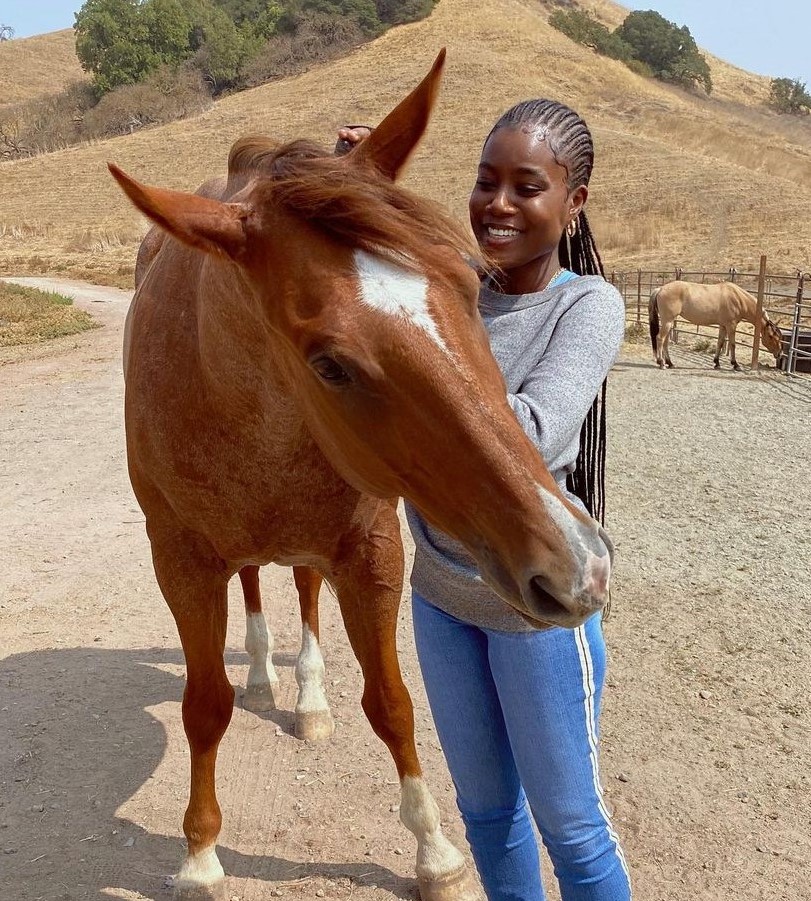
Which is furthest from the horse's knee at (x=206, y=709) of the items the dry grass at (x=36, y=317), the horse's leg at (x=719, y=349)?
the dry grass at (x=36, y=317)

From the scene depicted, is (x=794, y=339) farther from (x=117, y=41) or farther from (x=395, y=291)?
(x=117, y=41)

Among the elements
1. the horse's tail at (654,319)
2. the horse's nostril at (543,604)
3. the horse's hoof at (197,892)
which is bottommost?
the horse's tail at (654,319)

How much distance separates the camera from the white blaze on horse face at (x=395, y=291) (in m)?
1.30

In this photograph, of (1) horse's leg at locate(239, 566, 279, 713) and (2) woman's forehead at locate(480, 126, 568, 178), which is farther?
(1) horse's leg at locate(239, 566, 279, 713)

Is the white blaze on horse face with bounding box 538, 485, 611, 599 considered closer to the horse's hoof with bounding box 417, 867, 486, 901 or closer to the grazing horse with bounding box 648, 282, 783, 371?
the horse's hoof with bounding box 417, 867, 486, 901

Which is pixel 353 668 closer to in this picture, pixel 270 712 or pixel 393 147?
pixel 270 712

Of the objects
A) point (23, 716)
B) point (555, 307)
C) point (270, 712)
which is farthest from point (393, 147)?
point (23, 716)

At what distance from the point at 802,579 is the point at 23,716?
4165 millimetres

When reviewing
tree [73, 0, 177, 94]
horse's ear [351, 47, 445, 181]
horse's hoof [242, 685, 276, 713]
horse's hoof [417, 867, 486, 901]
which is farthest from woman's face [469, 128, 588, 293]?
tree [73, 0, 177, 94]

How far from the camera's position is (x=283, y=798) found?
301cm

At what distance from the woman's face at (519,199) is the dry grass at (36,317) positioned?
12924 mm

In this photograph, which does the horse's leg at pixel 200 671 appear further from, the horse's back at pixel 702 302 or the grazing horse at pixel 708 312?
the horse's back at pixel 702 302

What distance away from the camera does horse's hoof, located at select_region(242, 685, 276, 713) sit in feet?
11.8

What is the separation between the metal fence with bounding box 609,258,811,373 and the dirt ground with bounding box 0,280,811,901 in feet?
8.72
